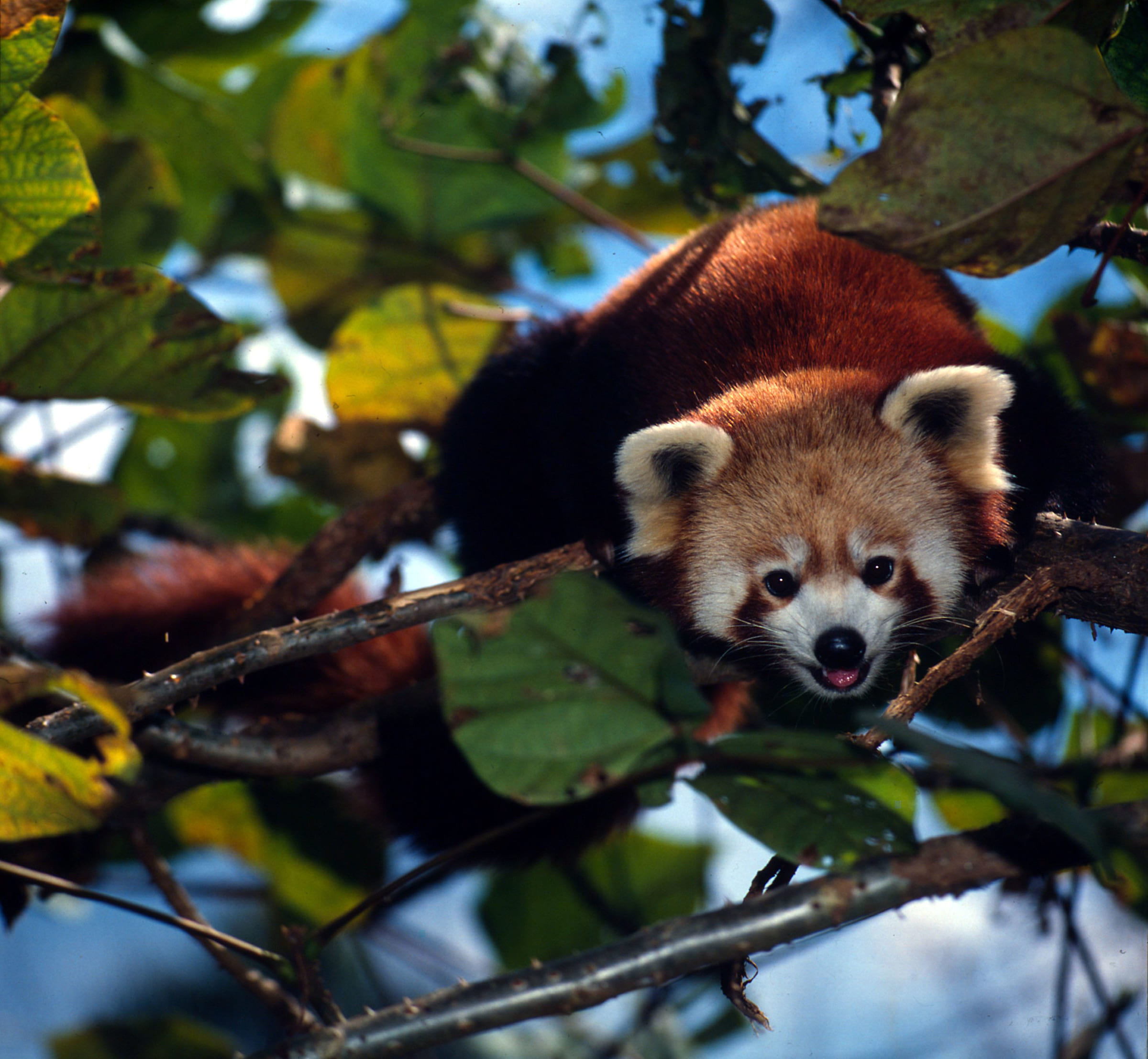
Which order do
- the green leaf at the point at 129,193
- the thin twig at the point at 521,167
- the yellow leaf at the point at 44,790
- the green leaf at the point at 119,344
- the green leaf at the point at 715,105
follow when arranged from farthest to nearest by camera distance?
1. the thin twig at the point at 521,167
2. the green leaf at the point at 129,193
3. the green leaf at the point at 715,105
4. the green leaf at the point at 119,344
5. the yellow leaf at the point at 44,790

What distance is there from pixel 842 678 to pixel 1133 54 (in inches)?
53.2

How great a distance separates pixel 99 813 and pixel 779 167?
218 cm

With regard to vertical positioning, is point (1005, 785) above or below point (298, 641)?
below

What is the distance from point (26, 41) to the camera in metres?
1.70

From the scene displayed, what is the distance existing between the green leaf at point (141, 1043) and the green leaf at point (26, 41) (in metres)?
2.57

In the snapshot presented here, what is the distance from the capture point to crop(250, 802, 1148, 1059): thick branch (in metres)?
1.28

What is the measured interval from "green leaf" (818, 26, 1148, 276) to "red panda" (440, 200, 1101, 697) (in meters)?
0.62

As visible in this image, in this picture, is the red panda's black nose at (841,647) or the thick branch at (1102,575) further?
the red panda's black nose at (841,647)

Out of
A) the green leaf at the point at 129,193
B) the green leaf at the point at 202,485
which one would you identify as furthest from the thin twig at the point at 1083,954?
the green leaf at the point at 129,193

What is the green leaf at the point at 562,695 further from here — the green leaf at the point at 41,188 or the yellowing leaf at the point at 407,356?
the yellowing leaf at the point at 407,356

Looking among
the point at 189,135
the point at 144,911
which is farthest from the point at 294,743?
the point at 189,135

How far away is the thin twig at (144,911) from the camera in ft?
4.90

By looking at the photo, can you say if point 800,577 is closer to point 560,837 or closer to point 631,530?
point 631,530

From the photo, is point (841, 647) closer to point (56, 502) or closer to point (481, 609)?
point (481, 609)
